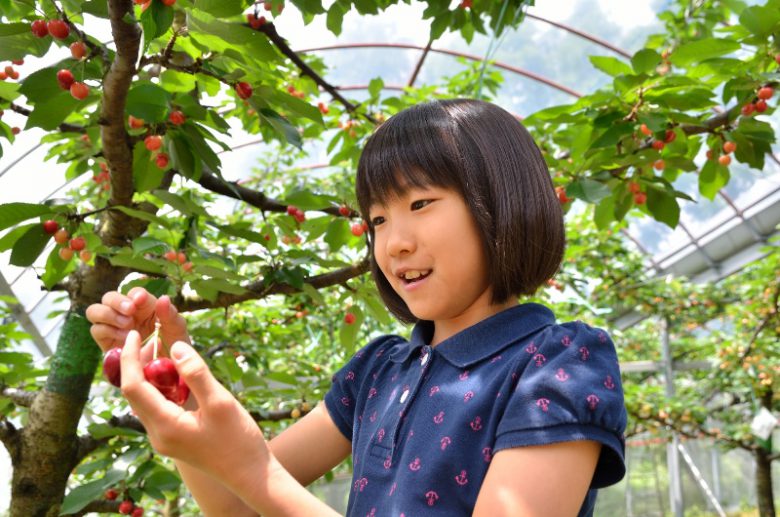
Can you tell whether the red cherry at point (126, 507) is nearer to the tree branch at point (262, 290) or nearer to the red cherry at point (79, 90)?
the tree branch at point (262, 290)

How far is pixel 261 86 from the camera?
1.40 metres

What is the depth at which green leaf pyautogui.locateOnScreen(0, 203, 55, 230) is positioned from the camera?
1329 mm

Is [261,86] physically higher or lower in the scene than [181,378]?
higher

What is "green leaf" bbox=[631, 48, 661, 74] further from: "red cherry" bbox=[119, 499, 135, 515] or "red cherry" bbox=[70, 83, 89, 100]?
"red cherry" bbox=[119, 499, 135, 515]

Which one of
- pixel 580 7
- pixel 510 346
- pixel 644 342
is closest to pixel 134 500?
pixel 510 346

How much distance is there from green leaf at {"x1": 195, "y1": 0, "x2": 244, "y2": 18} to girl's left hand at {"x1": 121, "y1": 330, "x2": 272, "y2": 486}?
646 mm

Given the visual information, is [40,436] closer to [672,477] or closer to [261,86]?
[261,86]

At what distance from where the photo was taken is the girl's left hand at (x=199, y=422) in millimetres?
640

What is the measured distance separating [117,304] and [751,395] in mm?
5766

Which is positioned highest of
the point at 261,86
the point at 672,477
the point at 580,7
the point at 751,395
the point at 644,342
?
the point at 580,7

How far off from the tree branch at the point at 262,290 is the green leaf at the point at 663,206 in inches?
26.1

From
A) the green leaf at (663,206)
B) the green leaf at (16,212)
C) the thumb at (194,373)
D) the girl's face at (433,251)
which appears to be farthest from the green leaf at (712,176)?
the thumb at (194,373)

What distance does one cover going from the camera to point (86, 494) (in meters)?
1.55

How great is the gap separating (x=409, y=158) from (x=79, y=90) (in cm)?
64
